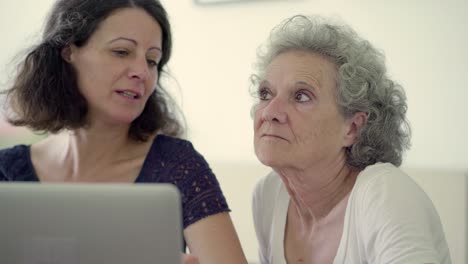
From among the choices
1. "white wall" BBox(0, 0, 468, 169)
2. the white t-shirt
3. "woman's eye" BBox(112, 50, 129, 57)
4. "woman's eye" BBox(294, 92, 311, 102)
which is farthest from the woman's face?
"white wall" BBox(0, 0, 468, 169)

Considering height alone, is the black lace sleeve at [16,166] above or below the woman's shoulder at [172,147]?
below

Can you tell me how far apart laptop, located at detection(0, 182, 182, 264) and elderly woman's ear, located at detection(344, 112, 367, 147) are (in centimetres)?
90

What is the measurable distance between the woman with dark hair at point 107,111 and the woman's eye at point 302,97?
30 cm

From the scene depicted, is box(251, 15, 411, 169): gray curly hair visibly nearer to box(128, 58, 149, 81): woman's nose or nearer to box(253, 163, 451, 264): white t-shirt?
box(253, 163, 451, 264): white t-shirt

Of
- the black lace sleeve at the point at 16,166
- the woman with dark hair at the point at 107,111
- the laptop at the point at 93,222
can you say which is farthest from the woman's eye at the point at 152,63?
the laptop at the point at 93,222

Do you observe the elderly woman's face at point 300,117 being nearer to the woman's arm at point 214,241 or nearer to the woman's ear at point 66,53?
the woman's arm at point 214,241

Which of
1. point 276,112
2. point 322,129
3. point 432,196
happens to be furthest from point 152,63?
point 432,196

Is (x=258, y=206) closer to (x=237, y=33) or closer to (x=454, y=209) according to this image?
(x=454, y=209)

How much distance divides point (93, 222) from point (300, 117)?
33.4 inches

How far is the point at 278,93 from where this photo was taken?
1611 mm

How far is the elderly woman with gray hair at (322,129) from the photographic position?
1564 mm

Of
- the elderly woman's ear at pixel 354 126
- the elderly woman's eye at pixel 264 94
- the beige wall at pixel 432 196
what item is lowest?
the beige wall at pixel 432 196

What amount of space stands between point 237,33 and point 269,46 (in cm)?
141

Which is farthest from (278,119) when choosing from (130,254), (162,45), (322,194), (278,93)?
(130,254)
